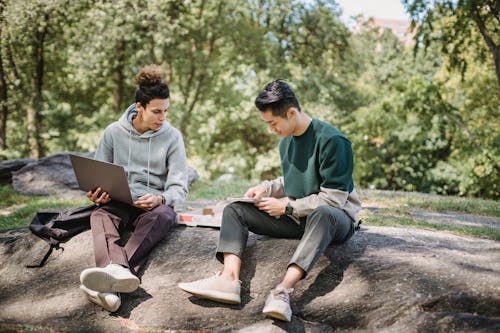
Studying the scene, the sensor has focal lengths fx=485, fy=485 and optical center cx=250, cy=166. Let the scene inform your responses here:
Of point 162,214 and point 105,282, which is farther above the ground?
point 162,214

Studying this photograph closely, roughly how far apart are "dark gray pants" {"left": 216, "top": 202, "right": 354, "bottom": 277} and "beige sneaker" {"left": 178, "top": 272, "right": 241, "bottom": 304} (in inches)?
9.6

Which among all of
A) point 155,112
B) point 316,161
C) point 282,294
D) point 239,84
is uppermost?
point 239,84

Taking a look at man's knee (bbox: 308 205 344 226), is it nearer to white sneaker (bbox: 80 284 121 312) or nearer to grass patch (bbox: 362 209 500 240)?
white sneaker (bbox: 80 284 121 312)

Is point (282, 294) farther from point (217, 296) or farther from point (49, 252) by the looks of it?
point (49, 252)

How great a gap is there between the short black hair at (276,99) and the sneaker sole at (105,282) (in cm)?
144

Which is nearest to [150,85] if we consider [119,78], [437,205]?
[437,205]

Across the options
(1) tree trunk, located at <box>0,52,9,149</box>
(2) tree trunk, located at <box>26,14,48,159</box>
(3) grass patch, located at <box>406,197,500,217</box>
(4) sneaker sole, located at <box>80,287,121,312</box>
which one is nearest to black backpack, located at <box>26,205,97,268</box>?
(4) sneaker sole, located at <box>80,287,121,312</box>

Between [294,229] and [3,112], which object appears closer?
[294,229]

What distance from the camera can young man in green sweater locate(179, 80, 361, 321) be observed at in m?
3.04

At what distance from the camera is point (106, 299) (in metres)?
3.05

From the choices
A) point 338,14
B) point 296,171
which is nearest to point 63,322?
point 296,171

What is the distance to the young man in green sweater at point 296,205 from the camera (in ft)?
9.96

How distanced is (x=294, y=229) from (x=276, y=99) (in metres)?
0.95

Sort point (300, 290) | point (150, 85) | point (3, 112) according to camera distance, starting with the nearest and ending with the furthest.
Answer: point (300, 290)
point (150, 85)
point (3, 112)
